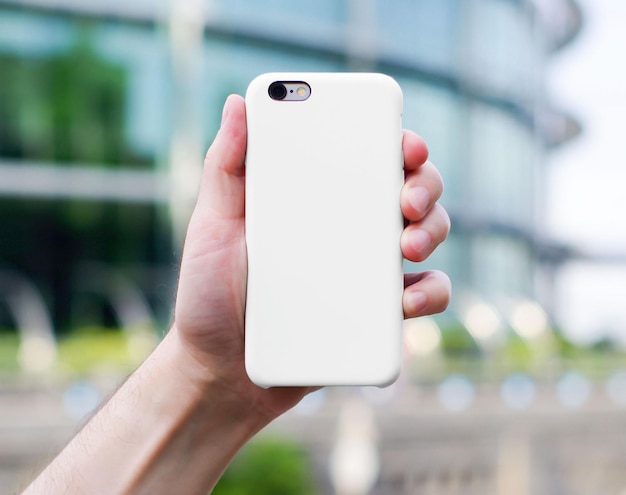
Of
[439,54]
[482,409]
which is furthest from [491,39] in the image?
[482,409]

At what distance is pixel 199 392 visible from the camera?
5.45ft

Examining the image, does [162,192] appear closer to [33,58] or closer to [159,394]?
[33,58]

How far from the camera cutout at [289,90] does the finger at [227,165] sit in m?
0.13

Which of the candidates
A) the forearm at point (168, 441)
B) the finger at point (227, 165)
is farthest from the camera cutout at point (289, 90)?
the forearm at point (168, 441)

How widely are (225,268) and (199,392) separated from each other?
0.22 meters

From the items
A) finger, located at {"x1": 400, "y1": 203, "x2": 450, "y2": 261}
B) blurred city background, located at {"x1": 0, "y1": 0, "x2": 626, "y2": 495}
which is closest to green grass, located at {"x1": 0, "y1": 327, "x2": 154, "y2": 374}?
blurred city background, located at {"x1": 0, "y1": 0, "x2": 626, "y2": 495}

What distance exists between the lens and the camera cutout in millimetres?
1749

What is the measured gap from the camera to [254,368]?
5.41 ft

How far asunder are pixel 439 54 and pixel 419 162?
83.4ft

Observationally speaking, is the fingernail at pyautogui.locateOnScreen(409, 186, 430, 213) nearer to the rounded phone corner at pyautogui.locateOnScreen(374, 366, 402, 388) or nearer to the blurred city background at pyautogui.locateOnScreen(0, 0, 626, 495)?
the rounded phone corner at pyautogui.locateOnScreen(374, 366, 402, 388)

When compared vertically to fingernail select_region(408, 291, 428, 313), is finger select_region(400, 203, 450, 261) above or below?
above

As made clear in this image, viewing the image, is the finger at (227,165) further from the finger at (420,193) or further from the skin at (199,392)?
the finger at (420,193)

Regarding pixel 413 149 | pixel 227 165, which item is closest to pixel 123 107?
pixel 227 165

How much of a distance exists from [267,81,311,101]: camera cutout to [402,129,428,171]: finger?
11.0 inches
